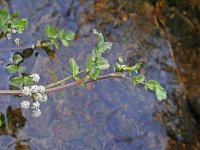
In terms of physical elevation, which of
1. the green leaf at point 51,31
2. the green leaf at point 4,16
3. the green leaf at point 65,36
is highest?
the green leaf at point 4,16

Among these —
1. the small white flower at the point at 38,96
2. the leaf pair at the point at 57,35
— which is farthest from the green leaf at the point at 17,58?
the small white flower at the point at 38,96

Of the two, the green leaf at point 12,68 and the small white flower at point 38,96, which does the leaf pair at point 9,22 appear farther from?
the small white flower at point 38,96

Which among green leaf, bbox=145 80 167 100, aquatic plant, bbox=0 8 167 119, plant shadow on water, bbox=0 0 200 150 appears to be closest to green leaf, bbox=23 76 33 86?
aquatic plant, bbox=0 8 167 119

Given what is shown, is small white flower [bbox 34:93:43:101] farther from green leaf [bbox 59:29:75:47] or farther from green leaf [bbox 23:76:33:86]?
green leaf [bbox 59:29:75:47]

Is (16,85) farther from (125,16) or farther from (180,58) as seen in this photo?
(180,58)

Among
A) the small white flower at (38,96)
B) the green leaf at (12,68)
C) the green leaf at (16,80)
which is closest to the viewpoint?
the small white flower at (38,96)

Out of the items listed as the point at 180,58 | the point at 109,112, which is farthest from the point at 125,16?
the point at 109,112

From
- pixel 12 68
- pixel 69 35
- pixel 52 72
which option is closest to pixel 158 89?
pixel 52 72
